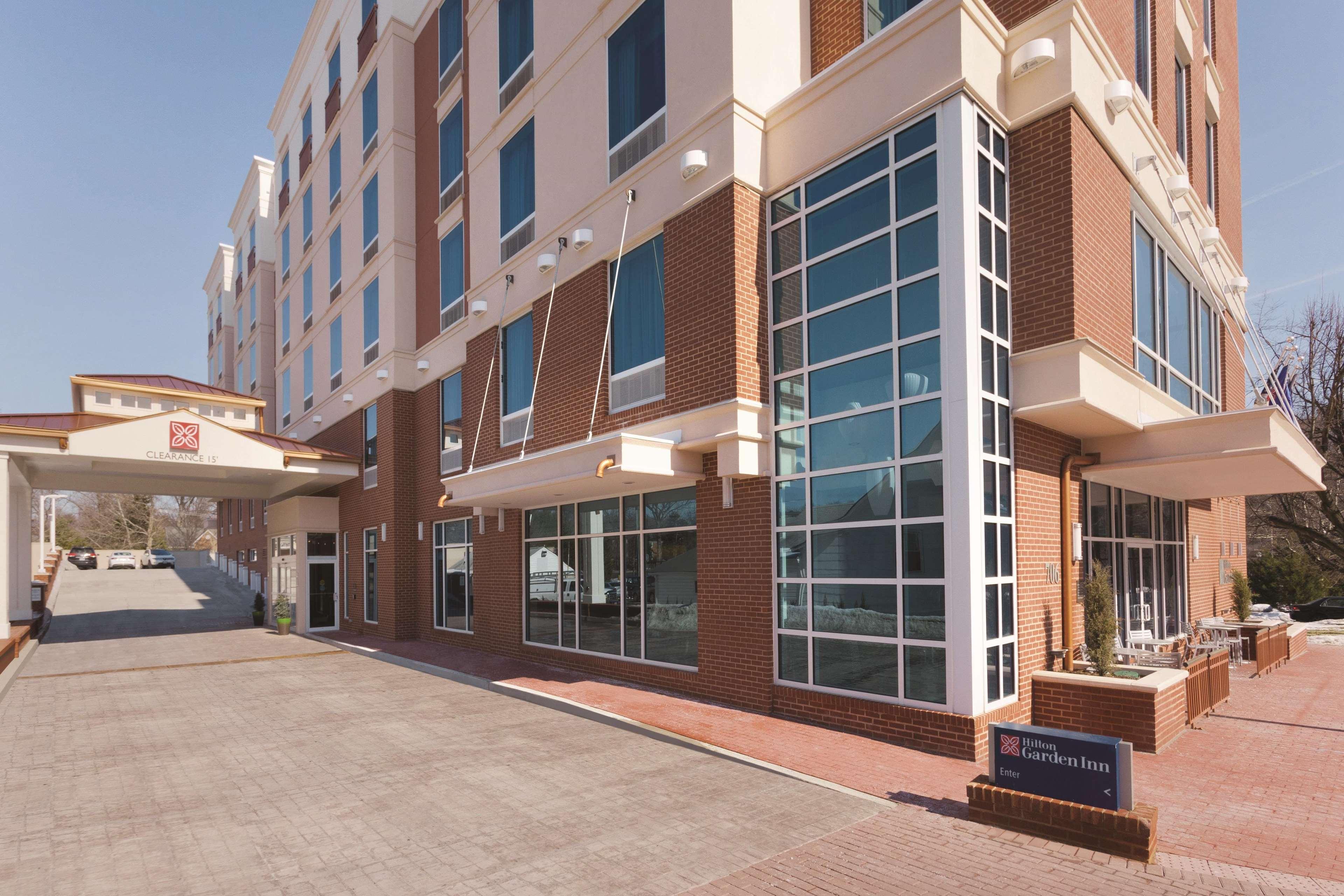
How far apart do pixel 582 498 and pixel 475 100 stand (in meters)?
10.6

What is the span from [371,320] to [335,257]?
5207mm

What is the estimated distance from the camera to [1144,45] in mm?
13828

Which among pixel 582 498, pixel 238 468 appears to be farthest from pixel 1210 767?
pixel 238 468

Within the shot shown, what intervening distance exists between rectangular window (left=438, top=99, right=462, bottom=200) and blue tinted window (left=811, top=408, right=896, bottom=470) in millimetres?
14267

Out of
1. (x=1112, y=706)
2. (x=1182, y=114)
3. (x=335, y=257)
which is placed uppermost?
(x=335, y=257)

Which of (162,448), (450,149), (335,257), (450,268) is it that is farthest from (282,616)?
(450,149)

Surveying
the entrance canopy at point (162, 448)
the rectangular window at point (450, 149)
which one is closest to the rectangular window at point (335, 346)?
the entrance canopy at point (162, 448)

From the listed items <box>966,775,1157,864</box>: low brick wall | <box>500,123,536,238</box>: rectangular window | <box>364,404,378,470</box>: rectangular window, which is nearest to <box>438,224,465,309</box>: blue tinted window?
<box>500,123,536,238</box>: rectangular window

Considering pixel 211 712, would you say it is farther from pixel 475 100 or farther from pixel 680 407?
pixel 475 100

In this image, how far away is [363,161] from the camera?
987 inches

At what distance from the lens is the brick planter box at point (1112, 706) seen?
28.3ft

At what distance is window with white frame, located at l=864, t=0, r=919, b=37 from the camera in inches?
466

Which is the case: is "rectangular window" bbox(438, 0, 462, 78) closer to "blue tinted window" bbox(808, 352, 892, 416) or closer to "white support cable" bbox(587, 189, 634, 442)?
"white support cable" bbox(587, 189, 634, 442)

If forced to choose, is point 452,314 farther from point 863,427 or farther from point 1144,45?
point 1144,45
